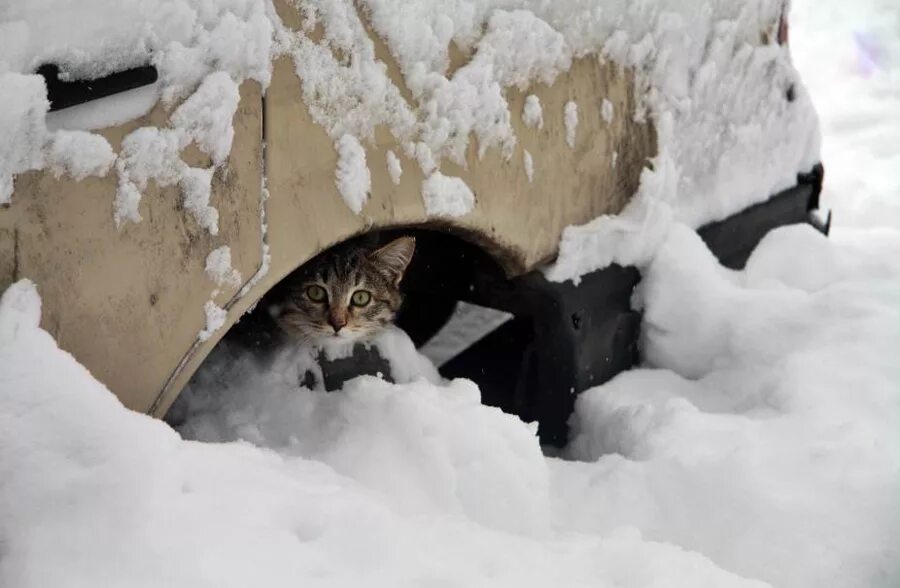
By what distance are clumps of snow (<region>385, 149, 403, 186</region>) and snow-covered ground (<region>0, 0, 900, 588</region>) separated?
0.44 m

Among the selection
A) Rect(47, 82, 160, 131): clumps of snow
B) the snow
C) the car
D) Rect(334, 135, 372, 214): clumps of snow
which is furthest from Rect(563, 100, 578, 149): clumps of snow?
the snow

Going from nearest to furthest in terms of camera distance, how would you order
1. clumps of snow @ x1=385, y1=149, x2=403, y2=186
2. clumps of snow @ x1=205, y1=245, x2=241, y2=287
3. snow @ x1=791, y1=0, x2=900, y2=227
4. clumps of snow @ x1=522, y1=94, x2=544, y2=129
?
clumps of snow @ x1=205, y1=245, x2=241, y2=287
clumps of snow @ x1=385, y1=149, x2=403, y2=186
clumps of snow @ x1=522, y1=94, x2=544, y2=129
snow @ x1=791, y1=0, x2=900, y2=227

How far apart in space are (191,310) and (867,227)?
3.83 metres

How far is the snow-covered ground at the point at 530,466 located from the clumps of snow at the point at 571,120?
536 millimetres

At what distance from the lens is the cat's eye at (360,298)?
2.45 metres

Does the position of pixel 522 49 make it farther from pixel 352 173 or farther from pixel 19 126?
pixel 19 126

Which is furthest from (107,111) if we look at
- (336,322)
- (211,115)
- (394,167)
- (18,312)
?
(336,322)

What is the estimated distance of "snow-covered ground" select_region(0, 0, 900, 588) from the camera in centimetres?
115

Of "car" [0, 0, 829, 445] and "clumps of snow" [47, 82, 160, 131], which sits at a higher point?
"clumps of snow" [47, 82, 160, 131]

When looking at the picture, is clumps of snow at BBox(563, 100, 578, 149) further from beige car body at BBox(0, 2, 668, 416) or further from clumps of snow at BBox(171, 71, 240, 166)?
clumps of snow at BBox(171, 71, 240, 166)

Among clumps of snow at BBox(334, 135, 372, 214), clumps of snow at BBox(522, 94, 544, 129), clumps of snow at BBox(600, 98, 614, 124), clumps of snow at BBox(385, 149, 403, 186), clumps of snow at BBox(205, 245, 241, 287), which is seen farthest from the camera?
clumps of snow at BBox(600, 98, 614, 124)

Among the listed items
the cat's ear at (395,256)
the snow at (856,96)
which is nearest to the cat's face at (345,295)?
the cat's ear at (395,256)

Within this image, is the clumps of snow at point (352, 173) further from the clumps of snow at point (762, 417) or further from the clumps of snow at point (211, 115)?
the clumps of snow at point (762, 417)

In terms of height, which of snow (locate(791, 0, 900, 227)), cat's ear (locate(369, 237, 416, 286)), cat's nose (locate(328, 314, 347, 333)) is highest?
cat's ear (locate(369, 237, 416, 286))
